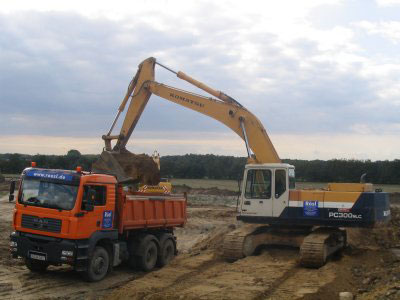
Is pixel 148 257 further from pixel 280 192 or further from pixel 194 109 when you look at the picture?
pixel 194 109


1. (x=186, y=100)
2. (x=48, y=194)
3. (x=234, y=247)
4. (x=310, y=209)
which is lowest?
(x=234, y=247)

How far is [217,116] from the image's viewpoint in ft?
57.1

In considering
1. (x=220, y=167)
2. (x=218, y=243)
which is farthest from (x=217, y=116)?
(x=220, y=167)

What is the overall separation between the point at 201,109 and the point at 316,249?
657cm

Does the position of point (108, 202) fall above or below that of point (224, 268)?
above

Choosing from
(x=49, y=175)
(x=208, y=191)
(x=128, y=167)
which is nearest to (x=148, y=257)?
(x=128, y=167)

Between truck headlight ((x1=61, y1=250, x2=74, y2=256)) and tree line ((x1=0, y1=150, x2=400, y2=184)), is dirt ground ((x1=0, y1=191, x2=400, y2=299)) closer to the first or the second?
truck headlight ((x1=61, y1=250, x2=74, y2=256))

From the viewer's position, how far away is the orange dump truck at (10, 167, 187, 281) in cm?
1201

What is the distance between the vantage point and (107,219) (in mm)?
13000

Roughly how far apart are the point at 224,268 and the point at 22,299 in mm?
4755

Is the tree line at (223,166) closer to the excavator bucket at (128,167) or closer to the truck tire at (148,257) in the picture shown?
the excavator bucket at (128,167)

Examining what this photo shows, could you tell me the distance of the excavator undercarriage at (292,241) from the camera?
13.2 meters

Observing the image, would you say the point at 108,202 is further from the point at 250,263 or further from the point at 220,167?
the point at 220,167

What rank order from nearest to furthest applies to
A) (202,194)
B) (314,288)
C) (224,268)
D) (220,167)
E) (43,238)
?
(314,288) → (43,238) → (224,268) → (202,194) → (220,167)
